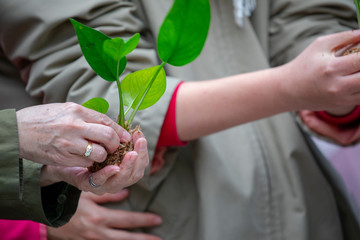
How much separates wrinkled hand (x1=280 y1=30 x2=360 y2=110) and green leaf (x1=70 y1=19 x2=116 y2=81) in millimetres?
251

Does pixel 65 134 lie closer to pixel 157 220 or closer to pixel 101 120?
pixel 101 120

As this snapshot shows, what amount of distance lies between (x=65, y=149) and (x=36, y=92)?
0.21 metres

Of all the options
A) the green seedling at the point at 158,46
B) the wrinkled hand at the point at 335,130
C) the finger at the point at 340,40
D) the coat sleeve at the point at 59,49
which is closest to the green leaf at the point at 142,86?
the green seedling at the point at 158,46

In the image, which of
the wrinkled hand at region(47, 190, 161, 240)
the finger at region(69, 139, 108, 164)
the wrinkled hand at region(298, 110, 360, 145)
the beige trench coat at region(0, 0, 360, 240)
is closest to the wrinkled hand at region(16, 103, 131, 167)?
the finger at region(69, 139, 108, 164)

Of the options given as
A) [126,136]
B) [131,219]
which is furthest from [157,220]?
Result: [126,136]

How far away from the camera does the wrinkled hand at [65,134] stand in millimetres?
384

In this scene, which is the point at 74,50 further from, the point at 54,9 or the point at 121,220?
the point at 121,220

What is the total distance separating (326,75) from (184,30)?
0.70 feet

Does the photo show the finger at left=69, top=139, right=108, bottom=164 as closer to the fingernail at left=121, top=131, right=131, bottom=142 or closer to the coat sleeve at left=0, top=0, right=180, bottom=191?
the fingernail at left=121, top=131, right=131, bottom=142

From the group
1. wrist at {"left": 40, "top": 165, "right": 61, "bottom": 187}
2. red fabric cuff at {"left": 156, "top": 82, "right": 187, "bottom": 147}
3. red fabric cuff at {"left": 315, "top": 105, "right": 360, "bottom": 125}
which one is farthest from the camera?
red fabric cuff at {"left": 315, "top": 105, "right": 360, "bottom": 125}

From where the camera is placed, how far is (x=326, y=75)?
50 centimetres

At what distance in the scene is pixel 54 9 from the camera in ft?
1.83

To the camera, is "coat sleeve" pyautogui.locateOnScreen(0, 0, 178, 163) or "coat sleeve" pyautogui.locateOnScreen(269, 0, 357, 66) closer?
"coat sleeve" pyautogui.locateOnScreen(0, 0, 178, 163)

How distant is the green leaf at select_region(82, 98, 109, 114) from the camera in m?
0.41
